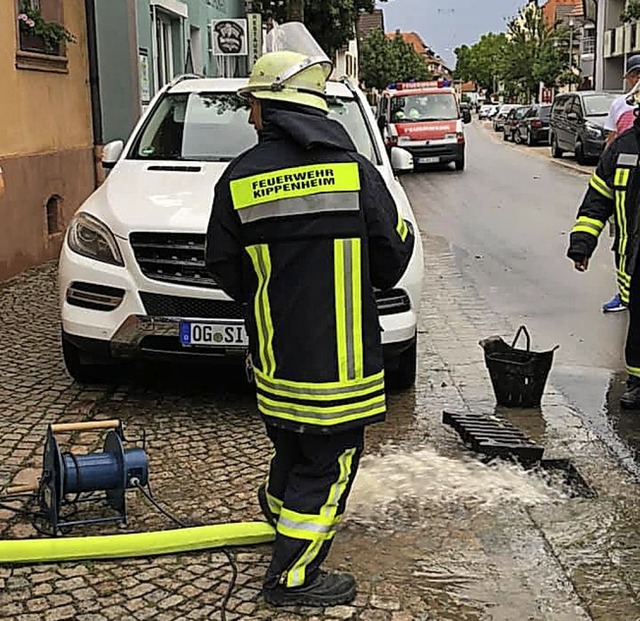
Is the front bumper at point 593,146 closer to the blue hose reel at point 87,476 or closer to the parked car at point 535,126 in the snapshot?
the parked car at point 535,126

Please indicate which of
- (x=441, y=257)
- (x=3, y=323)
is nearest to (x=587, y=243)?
(x=3, y=323)

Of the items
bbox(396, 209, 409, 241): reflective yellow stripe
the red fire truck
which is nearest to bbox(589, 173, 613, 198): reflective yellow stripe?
bbox(396, 209, 409, 241): reflective yellow stripe

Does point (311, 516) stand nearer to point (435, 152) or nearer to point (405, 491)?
point (405, 491)

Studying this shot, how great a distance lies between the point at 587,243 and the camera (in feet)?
20.9

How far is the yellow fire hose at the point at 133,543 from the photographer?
165 inches

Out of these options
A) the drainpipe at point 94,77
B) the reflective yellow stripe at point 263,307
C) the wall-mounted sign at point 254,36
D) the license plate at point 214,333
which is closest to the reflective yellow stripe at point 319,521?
the reflective yellow stripe at point 263,307

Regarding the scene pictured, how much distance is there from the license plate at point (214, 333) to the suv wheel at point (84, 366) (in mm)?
801

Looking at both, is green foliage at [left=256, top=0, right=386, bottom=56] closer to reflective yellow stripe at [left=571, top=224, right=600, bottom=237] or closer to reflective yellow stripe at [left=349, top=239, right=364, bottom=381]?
reflective yellow stripe at [left=571, top=224, right=600, bottom=237]

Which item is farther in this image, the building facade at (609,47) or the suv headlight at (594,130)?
the building facade at (609,47)

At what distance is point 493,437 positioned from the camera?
5.58 m

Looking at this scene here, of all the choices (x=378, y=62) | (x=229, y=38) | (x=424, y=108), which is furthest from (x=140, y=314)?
(x=378, y=62)

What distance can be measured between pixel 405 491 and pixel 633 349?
2075 millimetres

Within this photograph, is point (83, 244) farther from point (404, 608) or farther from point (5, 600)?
point (404, 608)

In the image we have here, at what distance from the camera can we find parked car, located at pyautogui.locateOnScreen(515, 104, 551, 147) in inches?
1479
